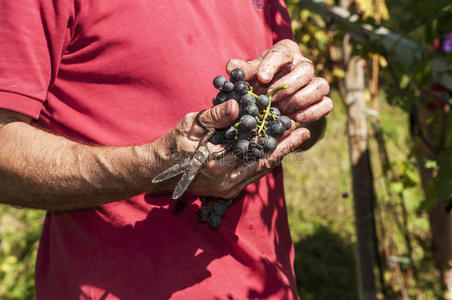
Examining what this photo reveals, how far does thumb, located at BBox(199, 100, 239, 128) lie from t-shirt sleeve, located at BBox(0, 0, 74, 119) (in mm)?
509

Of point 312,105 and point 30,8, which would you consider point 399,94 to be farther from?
point 30,8

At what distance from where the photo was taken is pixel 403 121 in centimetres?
647

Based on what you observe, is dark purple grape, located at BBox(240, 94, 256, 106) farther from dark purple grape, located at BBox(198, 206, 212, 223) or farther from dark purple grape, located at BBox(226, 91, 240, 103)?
dark purple grape, located at BBox(198, 206, 212, 223)

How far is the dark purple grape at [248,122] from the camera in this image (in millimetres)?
1182

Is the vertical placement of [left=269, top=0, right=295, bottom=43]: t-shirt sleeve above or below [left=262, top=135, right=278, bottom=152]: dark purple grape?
above

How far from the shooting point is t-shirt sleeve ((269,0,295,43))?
1.78 meters

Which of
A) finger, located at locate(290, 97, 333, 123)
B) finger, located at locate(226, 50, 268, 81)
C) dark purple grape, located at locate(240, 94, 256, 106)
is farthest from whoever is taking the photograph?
finger, located at locate(290, 97, 333, 123)

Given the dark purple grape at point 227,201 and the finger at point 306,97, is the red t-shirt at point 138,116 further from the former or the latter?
the finger at point 306,97

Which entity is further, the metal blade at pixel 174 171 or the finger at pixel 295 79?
the finger at pixel 295 79

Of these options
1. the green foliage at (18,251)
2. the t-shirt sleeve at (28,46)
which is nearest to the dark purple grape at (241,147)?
the t-shirt sleeve at (28,46)

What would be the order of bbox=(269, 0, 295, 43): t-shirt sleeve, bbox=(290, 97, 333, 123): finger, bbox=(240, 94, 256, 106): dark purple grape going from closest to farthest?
bbox=(240, 94, 256, 106): dark purple grape → bbox=(290, 97, 333, 123): finger → bbox=(269, 0, 295, 43): t-shirt sleeve

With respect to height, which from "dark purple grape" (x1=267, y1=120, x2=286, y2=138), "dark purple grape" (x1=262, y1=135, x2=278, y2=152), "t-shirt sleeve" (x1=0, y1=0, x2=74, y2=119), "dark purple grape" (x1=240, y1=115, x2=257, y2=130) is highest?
"t-shirt sleeve" (x1=0, y1=0, x2=74, y2=119)

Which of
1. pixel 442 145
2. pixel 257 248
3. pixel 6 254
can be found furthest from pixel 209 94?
pixel 6 254

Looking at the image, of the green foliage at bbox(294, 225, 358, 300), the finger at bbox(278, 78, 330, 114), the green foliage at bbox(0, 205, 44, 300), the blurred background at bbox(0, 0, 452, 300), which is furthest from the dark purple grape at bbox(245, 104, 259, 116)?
the green foliage at bbox(0, 205, 44, 300)
